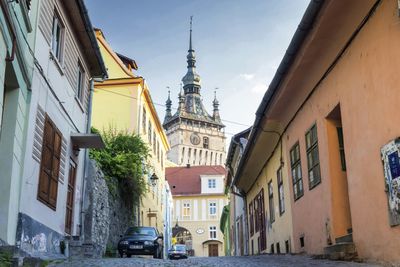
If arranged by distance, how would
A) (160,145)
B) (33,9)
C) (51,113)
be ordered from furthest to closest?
(160,145) → (51,113) → (33,9)

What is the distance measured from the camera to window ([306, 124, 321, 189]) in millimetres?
11443

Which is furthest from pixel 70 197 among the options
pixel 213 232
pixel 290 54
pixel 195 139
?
pixel 195 139

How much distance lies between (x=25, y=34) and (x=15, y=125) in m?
1.75

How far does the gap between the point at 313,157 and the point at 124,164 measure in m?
12.4

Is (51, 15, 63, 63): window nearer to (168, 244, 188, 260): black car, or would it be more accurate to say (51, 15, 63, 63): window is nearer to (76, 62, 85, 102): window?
(76, 62, 85, 102): window

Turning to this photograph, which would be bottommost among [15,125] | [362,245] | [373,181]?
[362,245]

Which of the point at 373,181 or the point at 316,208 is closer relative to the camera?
the point at 373,181

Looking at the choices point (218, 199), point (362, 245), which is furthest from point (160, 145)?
point (362, 245)

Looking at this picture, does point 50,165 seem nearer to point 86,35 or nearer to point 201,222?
point 86,35

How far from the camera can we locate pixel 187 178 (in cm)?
7600

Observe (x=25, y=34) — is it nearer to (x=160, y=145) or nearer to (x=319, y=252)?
(x=319, y=252)

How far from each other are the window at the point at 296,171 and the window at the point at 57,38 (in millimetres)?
6373

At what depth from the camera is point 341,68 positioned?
31.2 feet

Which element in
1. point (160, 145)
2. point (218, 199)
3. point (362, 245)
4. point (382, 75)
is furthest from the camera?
point (218, 199)
